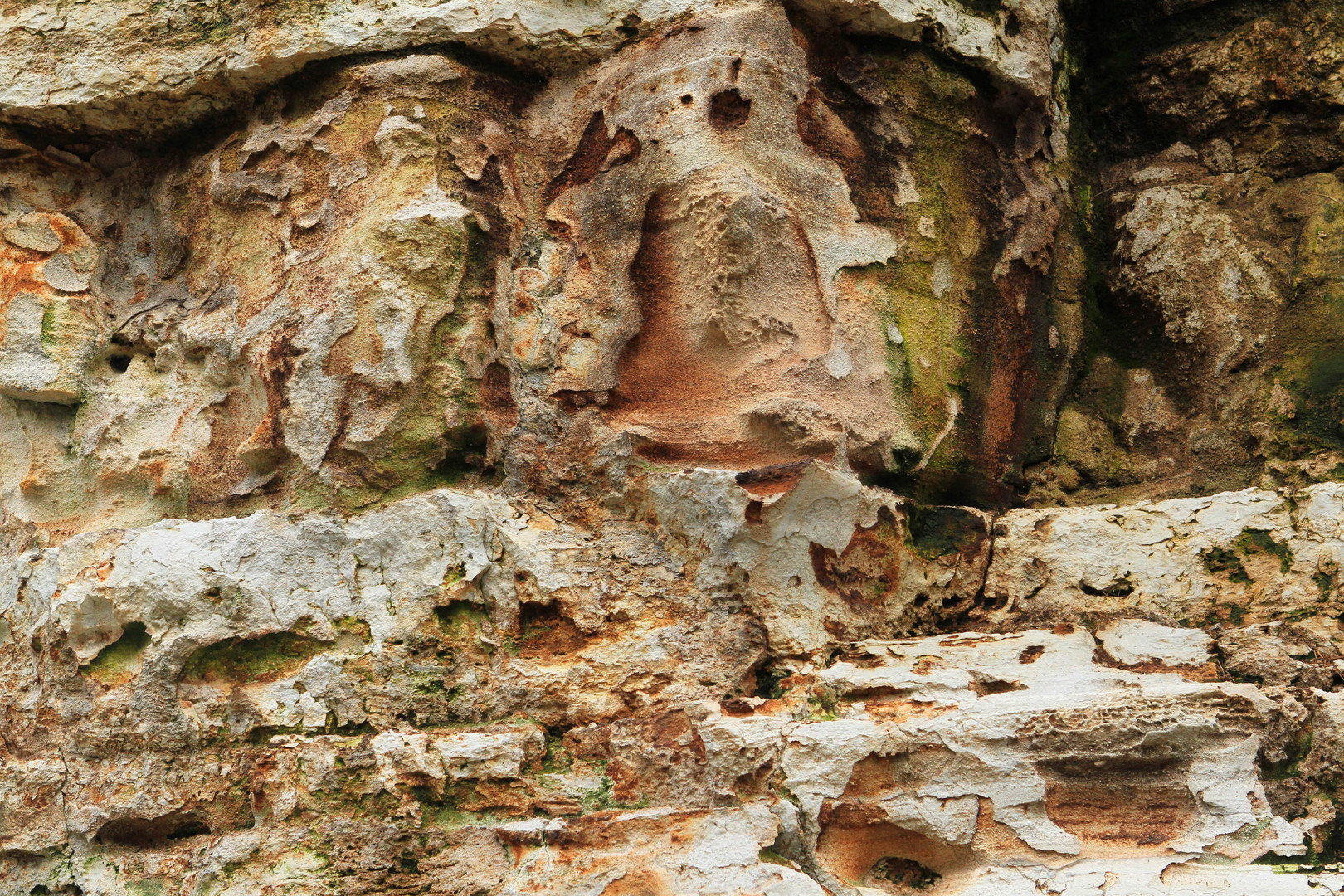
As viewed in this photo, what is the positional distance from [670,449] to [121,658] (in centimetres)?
114

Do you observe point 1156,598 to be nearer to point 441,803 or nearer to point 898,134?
point 898,134

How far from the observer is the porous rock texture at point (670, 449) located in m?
2.47

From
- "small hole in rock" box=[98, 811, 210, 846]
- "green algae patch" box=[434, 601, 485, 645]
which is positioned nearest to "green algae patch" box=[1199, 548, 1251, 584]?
"green algae patch" box=[434, 601, 485, 645]

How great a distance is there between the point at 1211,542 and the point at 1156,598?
0.15 metres

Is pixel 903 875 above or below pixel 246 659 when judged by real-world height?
below

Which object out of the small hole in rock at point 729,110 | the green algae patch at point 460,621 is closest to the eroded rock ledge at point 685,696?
the green algae patch at point 460,621

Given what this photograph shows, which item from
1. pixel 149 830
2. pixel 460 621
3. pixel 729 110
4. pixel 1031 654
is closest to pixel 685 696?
pixel 460 621

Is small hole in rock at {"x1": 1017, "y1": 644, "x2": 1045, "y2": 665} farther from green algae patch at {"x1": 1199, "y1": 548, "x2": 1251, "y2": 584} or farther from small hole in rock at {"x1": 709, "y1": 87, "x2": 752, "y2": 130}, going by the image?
small hole in rock at {"x1": 709, "y1": 87, "x2": 752, "y2": 130}

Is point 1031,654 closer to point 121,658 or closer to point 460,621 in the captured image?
point 460,621

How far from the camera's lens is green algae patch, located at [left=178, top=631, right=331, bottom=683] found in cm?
271

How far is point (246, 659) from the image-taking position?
2732 millimetres

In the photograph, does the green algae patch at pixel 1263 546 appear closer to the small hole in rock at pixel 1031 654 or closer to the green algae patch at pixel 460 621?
the small hole in rock at pixel 1031 654

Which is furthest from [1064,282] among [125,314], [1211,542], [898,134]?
[125,314]

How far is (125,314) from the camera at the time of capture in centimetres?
321
